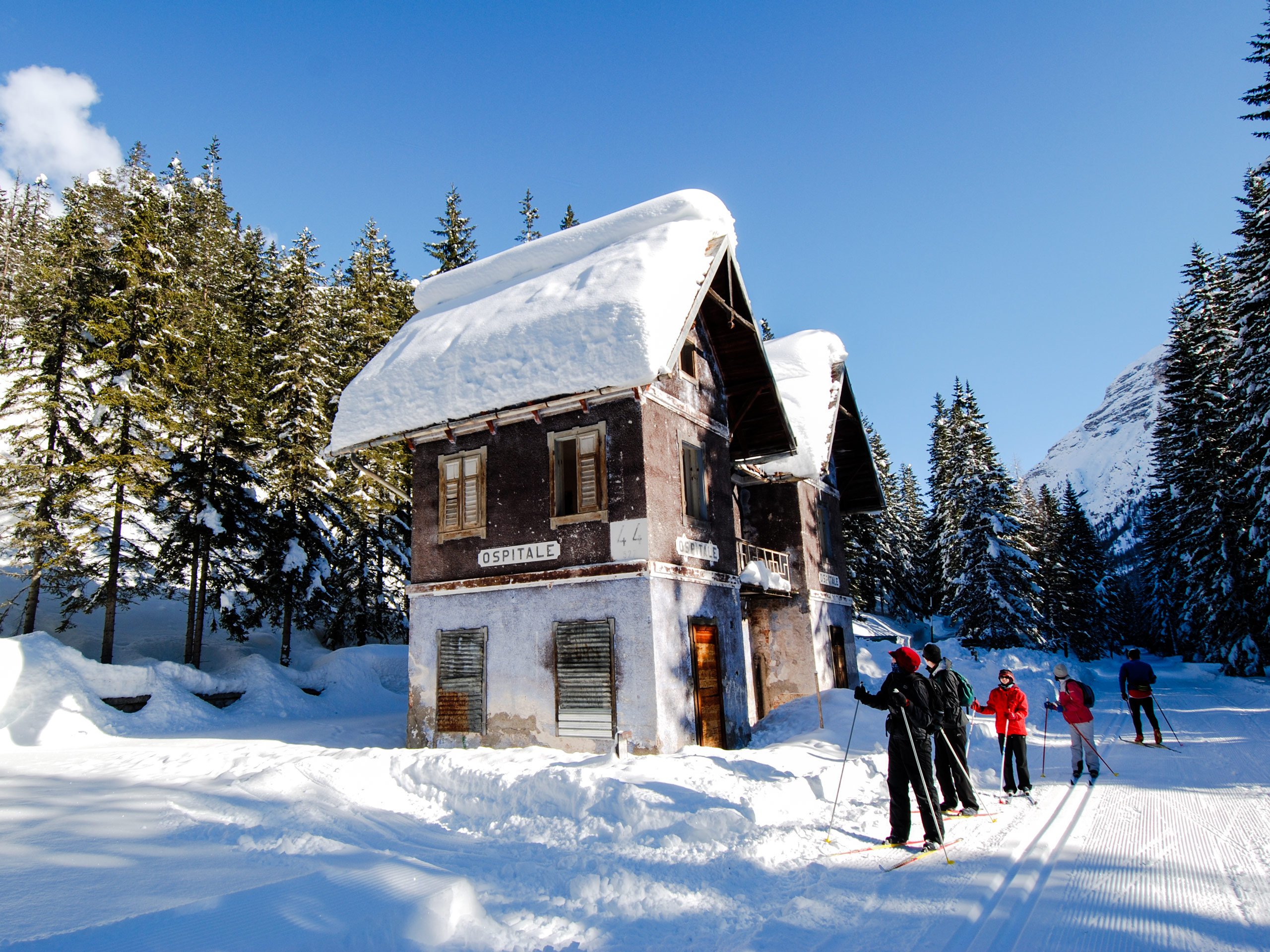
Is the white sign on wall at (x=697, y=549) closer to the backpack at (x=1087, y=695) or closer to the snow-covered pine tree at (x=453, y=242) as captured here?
the backpack at (x=1087, y=695)

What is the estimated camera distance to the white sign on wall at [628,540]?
13469mm

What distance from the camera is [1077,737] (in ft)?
37.0

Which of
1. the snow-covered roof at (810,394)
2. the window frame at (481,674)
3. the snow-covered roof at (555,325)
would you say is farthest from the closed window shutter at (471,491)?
the snow-covered roof at (810,394)

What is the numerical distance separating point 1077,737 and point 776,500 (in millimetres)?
11506

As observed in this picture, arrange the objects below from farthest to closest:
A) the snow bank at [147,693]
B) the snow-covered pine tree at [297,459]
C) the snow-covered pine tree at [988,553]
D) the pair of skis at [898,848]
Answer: the snow-covered pine tree at [988,553], the snow-covered pine tree at [297,459], the snow bank at [147,693], the pair of skis at [898,848]

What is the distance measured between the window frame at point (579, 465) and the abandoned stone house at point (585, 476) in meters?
0.04

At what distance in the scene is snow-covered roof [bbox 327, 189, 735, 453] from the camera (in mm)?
13625

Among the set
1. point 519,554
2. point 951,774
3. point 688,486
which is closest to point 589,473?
point 519,554

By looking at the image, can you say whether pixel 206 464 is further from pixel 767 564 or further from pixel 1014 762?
pixel 1014 762

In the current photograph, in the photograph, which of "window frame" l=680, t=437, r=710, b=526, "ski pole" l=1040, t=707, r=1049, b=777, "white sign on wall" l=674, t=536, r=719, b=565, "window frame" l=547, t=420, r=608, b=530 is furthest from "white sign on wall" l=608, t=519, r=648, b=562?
"ski pole" l=1040, t=707, r=1049, b=777

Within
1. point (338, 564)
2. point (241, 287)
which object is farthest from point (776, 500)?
point (241, 287)

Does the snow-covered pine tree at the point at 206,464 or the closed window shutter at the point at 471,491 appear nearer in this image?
the closed window shutter at the point at 471,491

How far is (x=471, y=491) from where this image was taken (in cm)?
1596

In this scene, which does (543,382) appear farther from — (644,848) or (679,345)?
(644,848)
